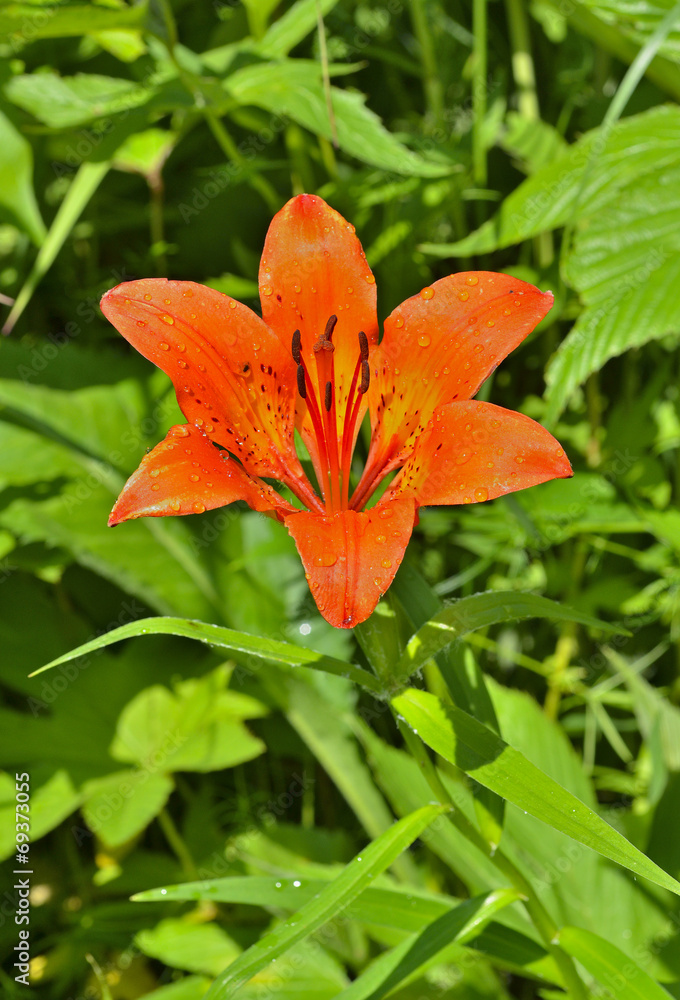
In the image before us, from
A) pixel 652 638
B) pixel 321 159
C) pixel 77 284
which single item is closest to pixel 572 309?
pixel 321 159

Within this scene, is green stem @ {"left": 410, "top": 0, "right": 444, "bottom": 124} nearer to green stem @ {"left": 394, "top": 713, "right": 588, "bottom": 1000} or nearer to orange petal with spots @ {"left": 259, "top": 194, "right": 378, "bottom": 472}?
orange petal with spots @ {"left": 259, "top": 194, "right": 378, "bottom": 472}

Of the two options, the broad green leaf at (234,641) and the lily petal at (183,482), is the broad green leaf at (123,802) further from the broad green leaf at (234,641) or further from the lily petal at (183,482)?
the lily petal at (183,482)

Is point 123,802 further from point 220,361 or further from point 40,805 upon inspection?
point 220,361

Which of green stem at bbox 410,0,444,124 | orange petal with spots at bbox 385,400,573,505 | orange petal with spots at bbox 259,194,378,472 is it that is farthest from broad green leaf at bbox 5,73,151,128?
orange petal with spots at bbox 385,400,573,505

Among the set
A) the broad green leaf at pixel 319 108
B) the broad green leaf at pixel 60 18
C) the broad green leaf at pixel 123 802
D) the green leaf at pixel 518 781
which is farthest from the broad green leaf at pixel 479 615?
the broad green leaf at pixel 60 18

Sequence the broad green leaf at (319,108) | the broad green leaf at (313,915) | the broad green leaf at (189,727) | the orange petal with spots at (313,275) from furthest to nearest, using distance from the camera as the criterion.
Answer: the broad green leaf at (189,727) < the broad green leaf at (319,108) < the orange petal with spots at (313,275) < the broad green leaf at (313,915)

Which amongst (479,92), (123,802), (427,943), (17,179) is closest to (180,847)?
(123,802)
